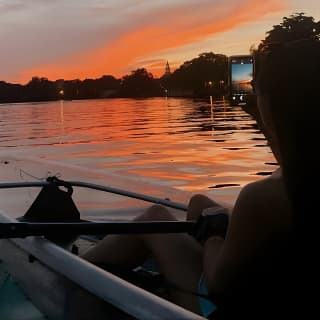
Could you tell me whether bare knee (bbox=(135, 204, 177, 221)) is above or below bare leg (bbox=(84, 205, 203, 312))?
above

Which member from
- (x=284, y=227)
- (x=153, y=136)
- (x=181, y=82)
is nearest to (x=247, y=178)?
(x=284, y=227)

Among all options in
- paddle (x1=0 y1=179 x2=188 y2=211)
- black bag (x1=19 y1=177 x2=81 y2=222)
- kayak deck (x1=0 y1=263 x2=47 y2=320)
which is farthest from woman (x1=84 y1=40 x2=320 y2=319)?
black bag (x1=19 y1=177 x2=81 y2=222)

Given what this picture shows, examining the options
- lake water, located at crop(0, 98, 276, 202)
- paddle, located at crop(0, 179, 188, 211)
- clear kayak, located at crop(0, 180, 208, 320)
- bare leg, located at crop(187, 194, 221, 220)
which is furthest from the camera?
lake water, located at crop(0, 98, 276, 202)

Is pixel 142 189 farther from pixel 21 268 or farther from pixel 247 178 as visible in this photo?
pixel 247 178

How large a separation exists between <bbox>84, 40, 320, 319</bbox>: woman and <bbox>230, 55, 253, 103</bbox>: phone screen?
0.17 m

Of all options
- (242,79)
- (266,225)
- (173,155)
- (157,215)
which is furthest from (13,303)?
(173,155)

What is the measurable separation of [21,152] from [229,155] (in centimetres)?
792

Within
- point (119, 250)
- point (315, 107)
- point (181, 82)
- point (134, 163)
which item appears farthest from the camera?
point (181, 82)

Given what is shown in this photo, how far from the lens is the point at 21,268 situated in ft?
15.2

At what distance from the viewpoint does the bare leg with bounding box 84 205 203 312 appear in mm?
3670

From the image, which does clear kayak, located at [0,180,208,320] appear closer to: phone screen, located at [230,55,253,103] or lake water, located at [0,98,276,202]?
phone screen, located at [230,55,253,103]

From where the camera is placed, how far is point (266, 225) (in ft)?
9.08

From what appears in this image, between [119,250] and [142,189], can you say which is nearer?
[119,250]

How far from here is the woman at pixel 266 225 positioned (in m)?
2.50
